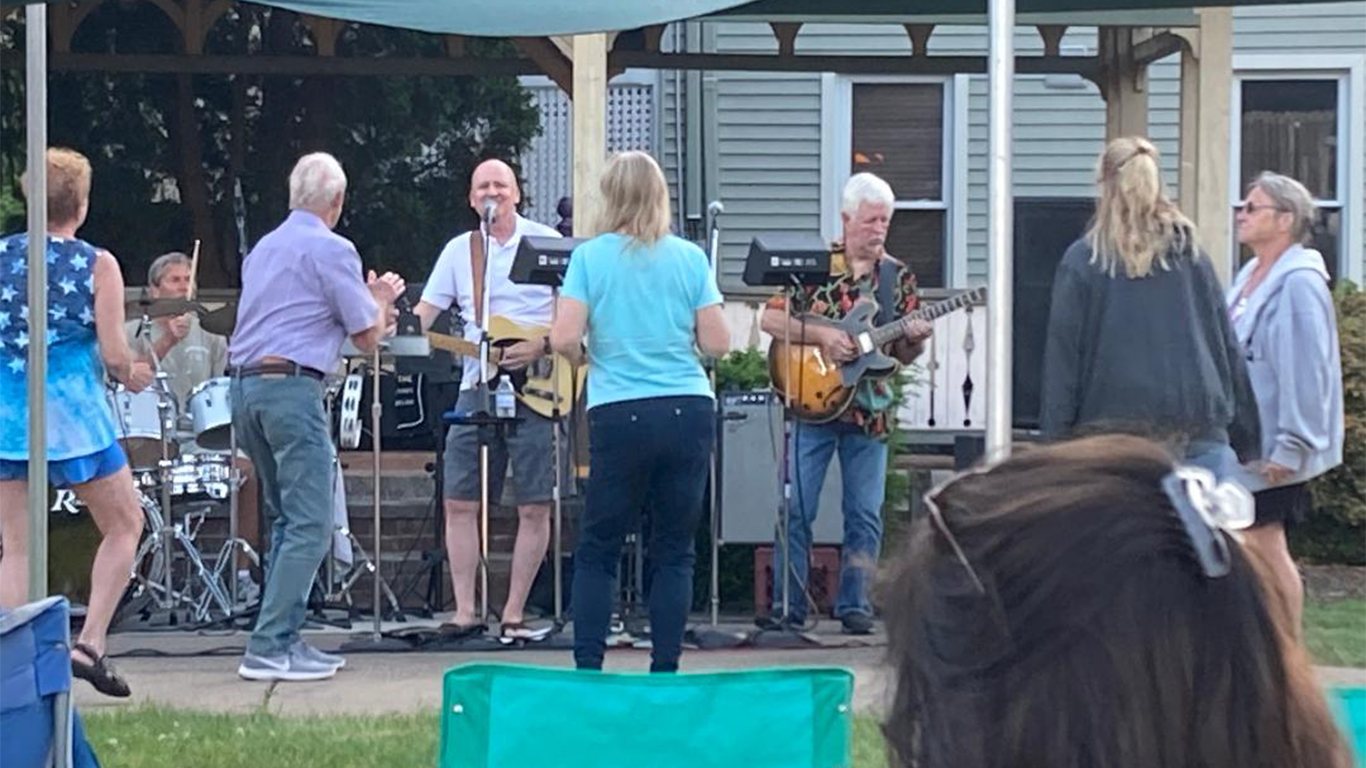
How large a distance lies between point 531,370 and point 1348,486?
444 cm

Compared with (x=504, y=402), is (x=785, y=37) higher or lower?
higher

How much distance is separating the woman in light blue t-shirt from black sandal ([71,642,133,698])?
55.8 inches

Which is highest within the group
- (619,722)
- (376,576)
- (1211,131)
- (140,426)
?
(1211,131)

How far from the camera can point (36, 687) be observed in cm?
389

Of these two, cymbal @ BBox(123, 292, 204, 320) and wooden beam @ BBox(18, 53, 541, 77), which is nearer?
cymbal @ BBox(123, 292, 204, 320)

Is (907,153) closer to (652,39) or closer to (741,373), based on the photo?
(652,39)

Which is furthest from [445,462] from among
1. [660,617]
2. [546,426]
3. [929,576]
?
[929,576]

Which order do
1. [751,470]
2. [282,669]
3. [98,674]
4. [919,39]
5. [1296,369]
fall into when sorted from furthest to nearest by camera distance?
[919,39], [751,470], [282,669], [98,674], [1296,369]

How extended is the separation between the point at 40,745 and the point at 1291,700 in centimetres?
317

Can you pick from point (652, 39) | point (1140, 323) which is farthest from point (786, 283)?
point (652, 39)

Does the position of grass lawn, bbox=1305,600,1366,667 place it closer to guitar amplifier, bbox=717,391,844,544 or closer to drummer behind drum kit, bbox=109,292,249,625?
guitar amplifier, bbox=717,391,844,544

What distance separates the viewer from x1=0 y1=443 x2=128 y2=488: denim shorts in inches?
228

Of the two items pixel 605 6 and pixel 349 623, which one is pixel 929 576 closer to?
pixel 605 6

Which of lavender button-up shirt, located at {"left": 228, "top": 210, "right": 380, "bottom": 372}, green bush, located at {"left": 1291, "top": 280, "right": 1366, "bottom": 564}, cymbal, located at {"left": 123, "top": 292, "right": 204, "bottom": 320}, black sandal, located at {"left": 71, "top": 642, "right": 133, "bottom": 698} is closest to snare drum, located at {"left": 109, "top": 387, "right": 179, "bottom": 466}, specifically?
cymbal, located at {"left": 123, "top": 292, "right": 204, "bottom": 320}
